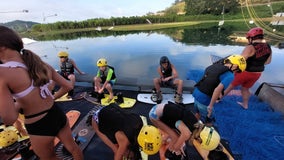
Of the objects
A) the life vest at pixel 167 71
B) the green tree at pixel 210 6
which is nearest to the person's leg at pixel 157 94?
the life vest at pixel 167 71

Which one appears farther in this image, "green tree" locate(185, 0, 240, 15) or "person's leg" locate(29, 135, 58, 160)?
"green tree" locate(185, 0, 240, 15)

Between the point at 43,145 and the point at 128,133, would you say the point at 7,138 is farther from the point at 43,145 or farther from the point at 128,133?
the point at 128,133

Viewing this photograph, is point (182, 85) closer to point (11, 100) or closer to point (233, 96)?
point (233, 96)

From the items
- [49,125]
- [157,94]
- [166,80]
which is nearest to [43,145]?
[49,125]

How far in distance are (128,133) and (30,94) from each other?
112 centimetres

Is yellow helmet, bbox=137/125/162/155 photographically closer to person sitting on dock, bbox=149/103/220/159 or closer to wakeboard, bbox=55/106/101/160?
person sitting on dock, bbox=149/103/220/159

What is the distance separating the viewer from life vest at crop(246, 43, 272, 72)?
12.6 feet

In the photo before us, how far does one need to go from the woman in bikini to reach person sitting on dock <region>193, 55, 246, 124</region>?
88.8 inches

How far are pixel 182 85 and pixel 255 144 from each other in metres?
2.18

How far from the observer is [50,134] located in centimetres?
199

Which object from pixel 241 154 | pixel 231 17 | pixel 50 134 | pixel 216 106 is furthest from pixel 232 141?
pixel 231 17

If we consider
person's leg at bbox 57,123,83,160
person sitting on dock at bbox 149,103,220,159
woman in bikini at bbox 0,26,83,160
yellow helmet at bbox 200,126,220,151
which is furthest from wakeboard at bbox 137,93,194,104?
woman in bikini at bbox 0,26,83,160

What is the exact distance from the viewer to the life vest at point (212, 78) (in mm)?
3133

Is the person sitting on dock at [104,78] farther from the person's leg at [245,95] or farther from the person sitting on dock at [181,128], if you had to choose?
the person's leg at [245,95]
